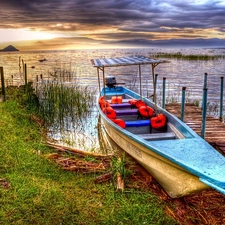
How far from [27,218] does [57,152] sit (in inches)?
101

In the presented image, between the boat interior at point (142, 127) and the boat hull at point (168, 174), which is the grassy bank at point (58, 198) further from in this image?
the boat interior at point (142, 127)

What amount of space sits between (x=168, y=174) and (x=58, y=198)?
70.3 inches

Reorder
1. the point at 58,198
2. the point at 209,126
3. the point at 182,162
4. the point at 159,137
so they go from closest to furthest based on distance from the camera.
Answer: the point at 182,162 → the point at 58,198 → the point at 159,137 → the point at 209,126

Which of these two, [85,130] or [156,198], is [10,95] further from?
[156,198]

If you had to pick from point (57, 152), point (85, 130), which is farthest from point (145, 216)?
point (85, 130)

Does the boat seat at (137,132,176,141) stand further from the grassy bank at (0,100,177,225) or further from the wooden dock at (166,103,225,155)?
the grassy bank at (0,100,177,225)

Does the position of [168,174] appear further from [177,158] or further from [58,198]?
[58,198]

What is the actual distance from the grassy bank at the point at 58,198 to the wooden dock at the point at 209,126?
280 centimetres

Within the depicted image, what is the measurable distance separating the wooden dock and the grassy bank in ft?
9.19

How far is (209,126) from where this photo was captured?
8406mm

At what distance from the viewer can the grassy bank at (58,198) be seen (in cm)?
421

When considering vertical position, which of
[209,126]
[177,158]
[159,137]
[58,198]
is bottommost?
[58,198]

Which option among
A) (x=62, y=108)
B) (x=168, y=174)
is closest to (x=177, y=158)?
(x=168, y=174)

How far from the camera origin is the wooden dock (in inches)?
277
